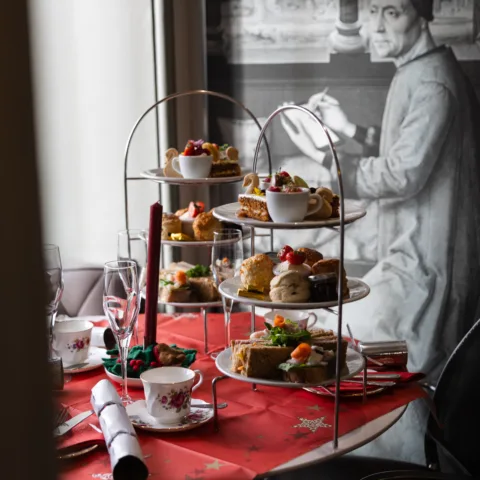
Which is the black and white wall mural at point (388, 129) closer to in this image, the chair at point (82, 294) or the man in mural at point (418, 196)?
the man in mural at point (418, 196)

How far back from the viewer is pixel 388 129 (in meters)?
2.91

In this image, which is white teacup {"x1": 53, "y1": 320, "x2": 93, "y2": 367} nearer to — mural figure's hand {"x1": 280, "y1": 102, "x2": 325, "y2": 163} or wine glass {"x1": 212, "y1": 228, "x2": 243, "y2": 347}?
wine glass {"x1": 212, "y1": 228, "x2": 243, "y2": 347}

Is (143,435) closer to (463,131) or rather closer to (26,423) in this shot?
(26,423)

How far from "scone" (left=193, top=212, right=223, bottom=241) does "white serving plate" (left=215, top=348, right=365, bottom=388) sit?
0.46 m

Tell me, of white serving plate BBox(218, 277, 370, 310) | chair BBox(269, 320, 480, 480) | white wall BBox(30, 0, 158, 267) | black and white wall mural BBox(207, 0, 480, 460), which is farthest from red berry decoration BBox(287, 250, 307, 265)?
A: white wall BBox(30, 0, 158, 267)

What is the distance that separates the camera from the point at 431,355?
9.50 ft

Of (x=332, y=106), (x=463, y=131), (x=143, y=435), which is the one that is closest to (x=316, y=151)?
(x=332, y=106)

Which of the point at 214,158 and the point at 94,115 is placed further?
the point at 94,115

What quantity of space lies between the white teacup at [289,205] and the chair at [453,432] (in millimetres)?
690

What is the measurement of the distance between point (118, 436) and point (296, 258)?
1.69 feet

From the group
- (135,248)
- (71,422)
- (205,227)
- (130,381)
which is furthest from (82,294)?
(71,422)

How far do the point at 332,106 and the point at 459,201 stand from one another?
661mm

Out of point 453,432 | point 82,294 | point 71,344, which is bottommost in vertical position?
point 453,432

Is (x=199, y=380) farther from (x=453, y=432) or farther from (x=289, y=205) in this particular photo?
(x=453, y=432)
